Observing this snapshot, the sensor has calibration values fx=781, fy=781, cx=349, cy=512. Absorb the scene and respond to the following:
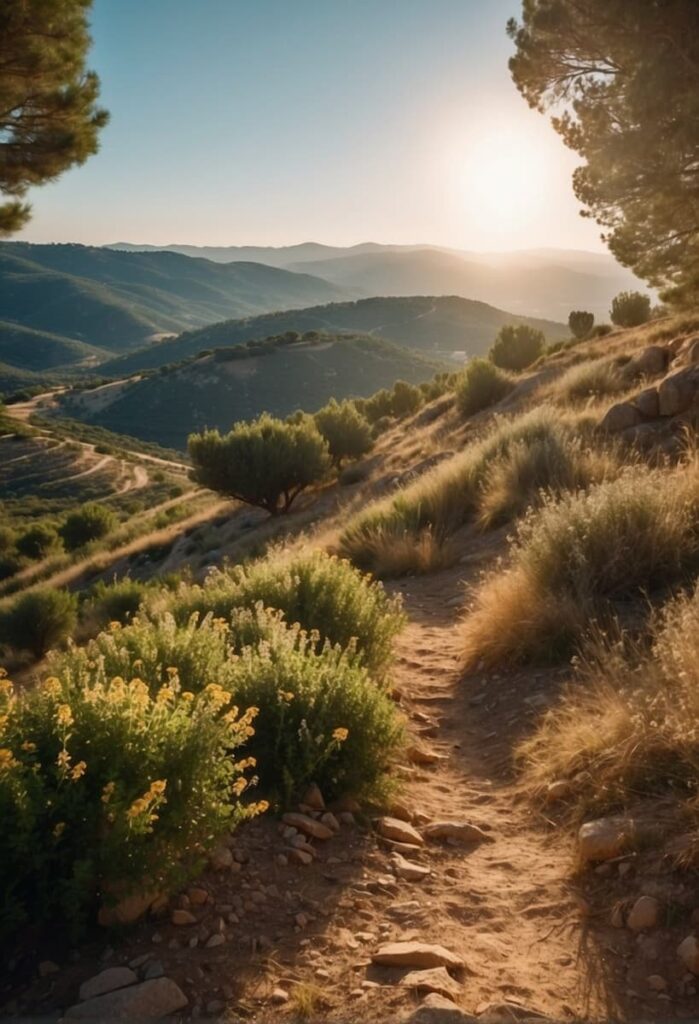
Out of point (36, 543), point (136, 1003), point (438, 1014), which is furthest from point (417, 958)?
point (36, 543)

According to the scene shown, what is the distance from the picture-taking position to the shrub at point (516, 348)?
28.2m

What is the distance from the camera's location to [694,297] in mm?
14266

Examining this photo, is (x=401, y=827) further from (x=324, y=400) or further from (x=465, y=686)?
(x=324, y=400)

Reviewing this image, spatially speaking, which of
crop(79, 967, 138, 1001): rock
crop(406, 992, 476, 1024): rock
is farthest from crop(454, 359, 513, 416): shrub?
crop(79, 967, 138, 1001): rock

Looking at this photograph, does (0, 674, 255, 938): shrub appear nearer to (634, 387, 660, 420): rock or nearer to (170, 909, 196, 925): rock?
(170, 909, 196, 925): rock

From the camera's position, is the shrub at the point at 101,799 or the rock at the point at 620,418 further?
the rock at the point at 620,418

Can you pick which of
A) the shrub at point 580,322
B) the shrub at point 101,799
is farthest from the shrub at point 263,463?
the shrub at point 101,799

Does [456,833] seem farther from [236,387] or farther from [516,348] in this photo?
[236,387]

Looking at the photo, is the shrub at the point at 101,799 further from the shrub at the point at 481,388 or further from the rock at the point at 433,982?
the shrub at the point at 481,388

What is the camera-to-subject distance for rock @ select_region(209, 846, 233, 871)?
2.98m

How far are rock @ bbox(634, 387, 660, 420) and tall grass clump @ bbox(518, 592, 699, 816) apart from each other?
659cm

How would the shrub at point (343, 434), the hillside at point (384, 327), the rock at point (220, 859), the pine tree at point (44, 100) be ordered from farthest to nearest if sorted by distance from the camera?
the hillside at point (384, 327), the shrub at point (343, 434), the pine tree at point (44, 100), the rock at point (220, 859)

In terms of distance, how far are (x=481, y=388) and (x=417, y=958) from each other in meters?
19.9

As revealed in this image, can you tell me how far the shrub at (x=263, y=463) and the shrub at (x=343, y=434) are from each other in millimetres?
1721
